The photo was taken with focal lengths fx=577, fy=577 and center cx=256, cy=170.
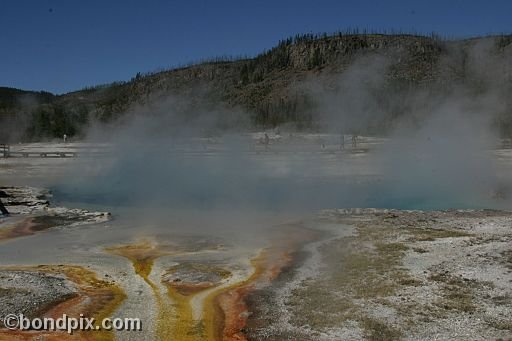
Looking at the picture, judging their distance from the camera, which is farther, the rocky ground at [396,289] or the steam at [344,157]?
the steam at [344,157]

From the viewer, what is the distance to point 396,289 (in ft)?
18.6

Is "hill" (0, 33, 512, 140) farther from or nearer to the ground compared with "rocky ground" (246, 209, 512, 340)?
farther from the ground

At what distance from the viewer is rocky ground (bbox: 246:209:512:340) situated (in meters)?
4.63

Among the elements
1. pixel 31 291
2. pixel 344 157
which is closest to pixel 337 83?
pixel 344 157

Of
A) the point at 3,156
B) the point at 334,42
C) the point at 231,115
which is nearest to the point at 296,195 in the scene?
the point at 3,156

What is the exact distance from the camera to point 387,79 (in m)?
19.3

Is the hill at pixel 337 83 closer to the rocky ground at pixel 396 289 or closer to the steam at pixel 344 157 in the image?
the steam at pixel 344 157

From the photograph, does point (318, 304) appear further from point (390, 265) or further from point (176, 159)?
point (176, 159)

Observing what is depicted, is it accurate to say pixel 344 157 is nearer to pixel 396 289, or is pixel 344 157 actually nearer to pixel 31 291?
pixel 396 289

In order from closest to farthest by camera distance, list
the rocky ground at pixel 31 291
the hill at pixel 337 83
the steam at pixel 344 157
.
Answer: the rocky ground at pixel 31 291 < the steam at pixel 344 157 < the hill at pixel 337 83

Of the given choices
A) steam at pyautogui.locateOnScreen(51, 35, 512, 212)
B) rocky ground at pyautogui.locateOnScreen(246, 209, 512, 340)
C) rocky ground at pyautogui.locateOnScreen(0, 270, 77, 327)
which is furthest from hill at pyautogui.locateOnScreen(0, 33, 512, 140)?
rocky ground at pyautogui.locateOnScreen(0, 270, 77, 327)

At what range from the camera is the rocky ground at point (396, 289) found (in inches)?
182

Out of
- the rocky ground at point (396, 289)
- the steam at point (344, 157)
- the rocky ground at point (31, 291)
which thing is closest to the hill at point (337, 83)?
the steam at point (344, 157)

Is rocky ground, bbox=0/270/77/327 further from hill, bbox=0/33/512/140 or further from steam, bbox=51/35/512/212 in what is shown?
hill, bbox=0/33/512/140
